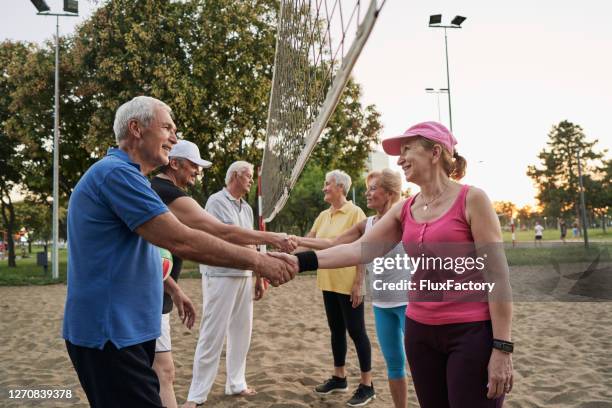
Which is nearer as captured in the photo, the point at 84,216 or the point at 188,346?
the point at 84,216

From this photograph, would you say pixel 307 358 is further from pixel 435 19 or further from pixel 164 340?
pixel 435 19

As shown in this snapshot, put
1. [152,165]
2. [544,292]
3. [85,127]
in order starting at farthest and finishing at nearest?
[85,127]
[544,292]
[152,165]

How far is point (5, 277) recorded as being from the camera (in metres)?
16.5

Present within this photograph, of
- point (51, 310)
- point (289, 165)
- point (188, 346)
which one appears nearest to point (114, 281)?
point (289, 165)

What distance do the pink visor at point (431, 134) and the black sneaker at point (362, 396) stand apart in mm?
2423

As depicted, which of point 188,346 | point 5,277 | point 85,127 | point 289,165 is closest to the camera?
point 289,165

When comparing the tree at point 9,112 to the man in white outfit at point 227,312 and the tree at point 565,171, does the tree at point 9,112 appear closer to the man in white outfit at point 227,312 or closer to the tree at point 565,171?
the man in white outfit at point 227,312

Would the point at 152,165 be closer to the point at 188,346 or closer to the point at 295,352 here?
A: the point at 295,352

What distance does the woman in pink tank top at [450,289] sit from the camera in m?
1.99

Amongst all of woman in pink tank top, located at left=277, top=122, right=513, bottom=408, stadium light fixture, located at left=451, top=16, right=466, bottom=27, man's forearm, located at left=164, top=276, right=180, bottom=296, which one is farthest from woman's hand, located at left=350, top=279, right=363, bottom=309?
stadium light fixture, located at left=451, top=16, right=466, bottom=27

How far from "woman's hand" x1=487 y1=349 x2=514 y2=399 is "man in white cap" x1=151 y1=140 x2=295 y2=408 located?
6.21 feet

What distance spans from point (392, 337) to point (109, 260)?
215 centimetres

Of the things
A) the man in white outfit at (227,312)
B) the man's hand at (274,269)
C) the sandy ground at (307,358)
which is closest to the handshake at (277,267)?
the man's hand at (274,269)

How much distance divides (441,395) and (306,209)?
124ft
